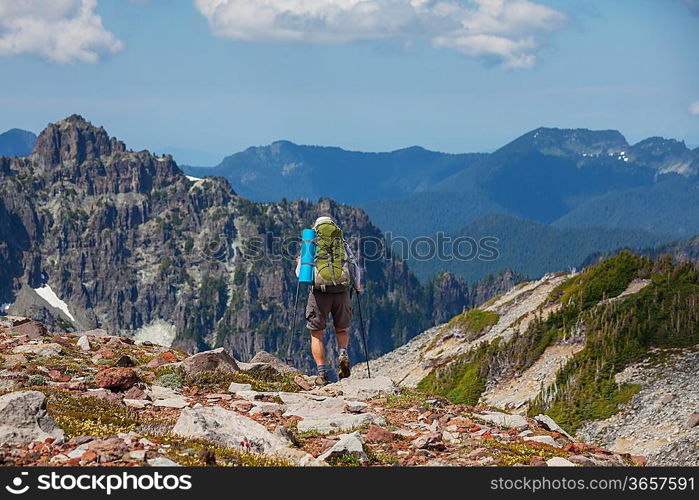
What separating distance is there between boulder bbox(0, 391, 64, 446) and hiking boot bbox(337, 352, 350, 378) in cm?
1284

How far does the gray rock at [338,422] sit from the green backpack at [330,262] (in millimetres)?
6128

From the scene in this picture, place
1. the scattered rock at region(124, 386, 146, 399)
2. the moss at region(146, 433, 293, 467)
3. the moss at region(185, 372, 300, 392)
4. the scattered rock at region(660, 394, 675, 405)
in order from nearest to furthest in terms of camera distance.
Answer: the moss at region(146, 433, 293, 467) < the scattered rock at region(124, 386, 146, 399) < the moss at region(185, 372, 300, 392) < the scattered rock at region(660, 394, 675, 405)

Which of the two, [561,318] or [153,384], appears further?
[561,318]

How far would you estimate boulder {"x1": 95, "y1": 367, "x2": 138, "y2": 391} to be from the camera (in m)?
22.3

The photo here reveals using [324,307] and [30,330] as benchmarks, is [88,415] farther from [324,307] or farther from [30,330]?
[30,330]

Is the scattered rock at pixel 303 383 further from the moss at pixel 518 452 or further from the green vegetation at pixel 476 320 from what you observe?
the green vegetation at pixel 476 320

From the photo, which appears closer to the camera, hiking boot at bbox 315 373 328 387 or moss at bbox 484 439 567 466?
moss at bbox 484 439 567 466

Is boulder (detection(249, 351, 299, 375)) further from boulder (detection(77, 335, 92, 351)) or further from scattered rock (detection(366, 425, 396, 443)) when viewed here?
scattered rock (detection(366, 425, 396, 443))

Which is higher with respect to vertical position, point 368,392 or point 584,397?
point 368,392

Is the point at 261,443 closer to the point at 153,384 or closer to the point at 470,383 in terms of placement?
the point at 153,384

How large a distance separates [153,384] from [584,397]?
108ft

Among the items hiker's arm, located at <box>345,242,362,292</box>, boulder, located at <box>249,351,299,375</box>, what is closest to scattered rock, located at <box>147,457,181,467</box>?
hiker's arm, located at <box>345,242,362,292</box>

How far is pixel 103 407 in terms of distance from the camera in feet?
64.3
